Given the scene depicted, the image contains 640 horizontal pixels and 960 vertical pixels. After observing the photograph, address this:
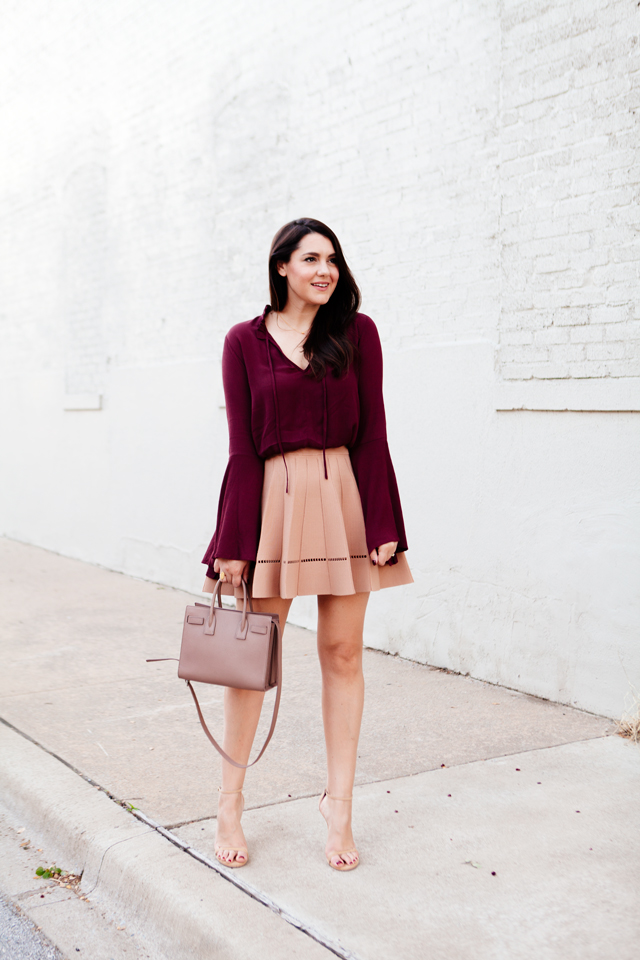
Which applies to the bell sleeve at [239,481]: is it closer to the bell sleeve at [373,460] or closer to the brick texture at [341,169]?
the bell sleeve at [373,460]

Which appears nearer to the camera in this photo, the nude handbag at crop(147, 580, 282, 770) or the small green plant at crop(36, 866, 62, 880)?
the nude handbag at crop(147, 580, 282, 770)

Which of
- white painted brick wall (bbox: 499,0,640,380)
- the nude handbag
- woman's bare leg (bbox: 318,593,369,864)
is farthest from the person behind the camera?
white painted brick wall (bbox: 499,0,640,380)

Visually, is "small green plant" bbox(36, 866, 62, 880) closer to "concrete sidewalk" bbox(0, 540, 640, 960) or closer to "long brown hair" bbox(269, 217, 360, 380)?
"concrete sidewalk" bbox(0, 540, 640, 960)

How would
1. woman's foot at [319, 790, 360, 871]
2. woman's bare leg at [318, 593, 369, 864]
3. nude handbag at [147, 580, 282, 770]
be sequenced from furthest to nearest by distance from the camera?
woman's bare leg at [318, 593, 369, 864] < woman's foot at [319, 790, 360, 871] < nude handbag at [147, 580, 282, 770]

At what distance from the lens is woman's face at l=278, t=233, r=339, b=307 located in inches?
116

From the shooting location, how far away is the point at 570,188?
183 inches

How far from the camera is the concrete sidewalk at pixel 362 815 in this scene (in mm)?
2529

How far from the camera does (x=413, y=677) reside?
5273 millimetres

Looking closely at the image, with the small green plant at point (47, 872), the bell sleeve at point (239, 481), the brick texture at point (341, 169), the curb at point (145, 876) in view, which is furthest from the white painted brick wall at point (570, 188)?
the small green plant at point (47, 872)

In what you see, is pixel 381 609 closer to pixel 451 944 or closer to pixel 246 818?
pixel 246 818

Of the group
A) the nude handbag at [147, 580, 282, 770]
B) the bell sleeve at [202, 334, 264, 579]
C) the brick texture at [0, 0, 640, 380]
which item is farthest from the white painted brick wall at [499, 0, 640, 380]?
the nude handbag at [147, 580, 282, 770]

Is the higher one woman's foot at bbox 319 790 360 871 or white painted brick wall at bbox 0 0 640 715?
white painted brick wall at bbox 0 0 640 715

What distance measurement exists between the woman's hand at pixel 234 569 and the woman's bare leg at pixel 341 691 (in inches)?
11.4

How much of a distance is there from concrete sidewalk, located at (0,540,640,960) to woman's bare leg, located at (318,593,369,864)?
20 cm
